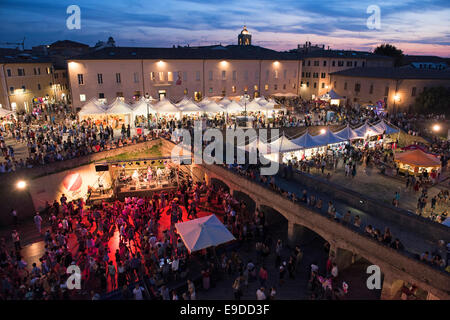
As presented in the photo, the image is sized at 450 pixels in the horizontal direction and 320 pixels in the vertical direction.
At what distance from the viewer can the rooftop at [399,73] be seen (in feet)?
119

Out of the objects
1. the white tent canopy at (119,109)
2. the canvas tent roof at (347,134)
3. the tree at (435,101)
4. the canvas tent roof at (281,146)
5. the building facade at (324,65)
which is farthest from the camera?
the building facade at (324,65)

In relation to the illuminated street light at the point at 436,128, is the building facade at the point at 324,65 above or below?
above

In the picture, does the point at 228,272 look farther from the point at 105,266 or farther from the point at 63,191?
the point at 63,191

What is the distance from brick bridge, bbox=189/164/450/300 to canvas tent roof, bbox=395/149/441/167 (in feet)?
31.7

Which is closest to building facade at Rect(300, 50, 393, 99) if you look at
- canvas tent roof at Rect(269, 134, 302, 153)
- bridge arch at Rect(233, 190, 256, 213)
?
canvas tent roof at Rect(269, 134, 302, 153)

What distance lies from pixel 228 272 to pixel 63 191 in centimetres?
1440

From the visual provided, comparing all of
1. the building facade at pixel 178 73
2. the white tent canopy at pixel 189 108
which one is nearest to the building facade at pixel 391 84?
the building facade at pixel 178 73

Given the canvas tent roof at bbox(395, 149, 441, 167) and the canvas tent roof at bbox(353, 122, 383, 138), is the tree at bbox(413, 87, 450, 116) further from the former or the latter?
the canvas tent roof at bbox(395, 149, 441, 167)

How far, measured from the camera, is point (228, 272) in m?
13.6

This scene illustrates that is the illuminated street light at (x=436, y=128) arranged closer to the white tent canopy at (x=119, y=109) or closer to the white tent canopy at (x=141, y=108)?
the white tent canopy at (x=141, y=108)

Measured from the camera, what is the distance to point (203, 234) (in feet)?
44.6

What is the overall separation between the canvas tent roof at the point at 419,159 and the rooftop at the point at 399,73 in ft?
64.9
